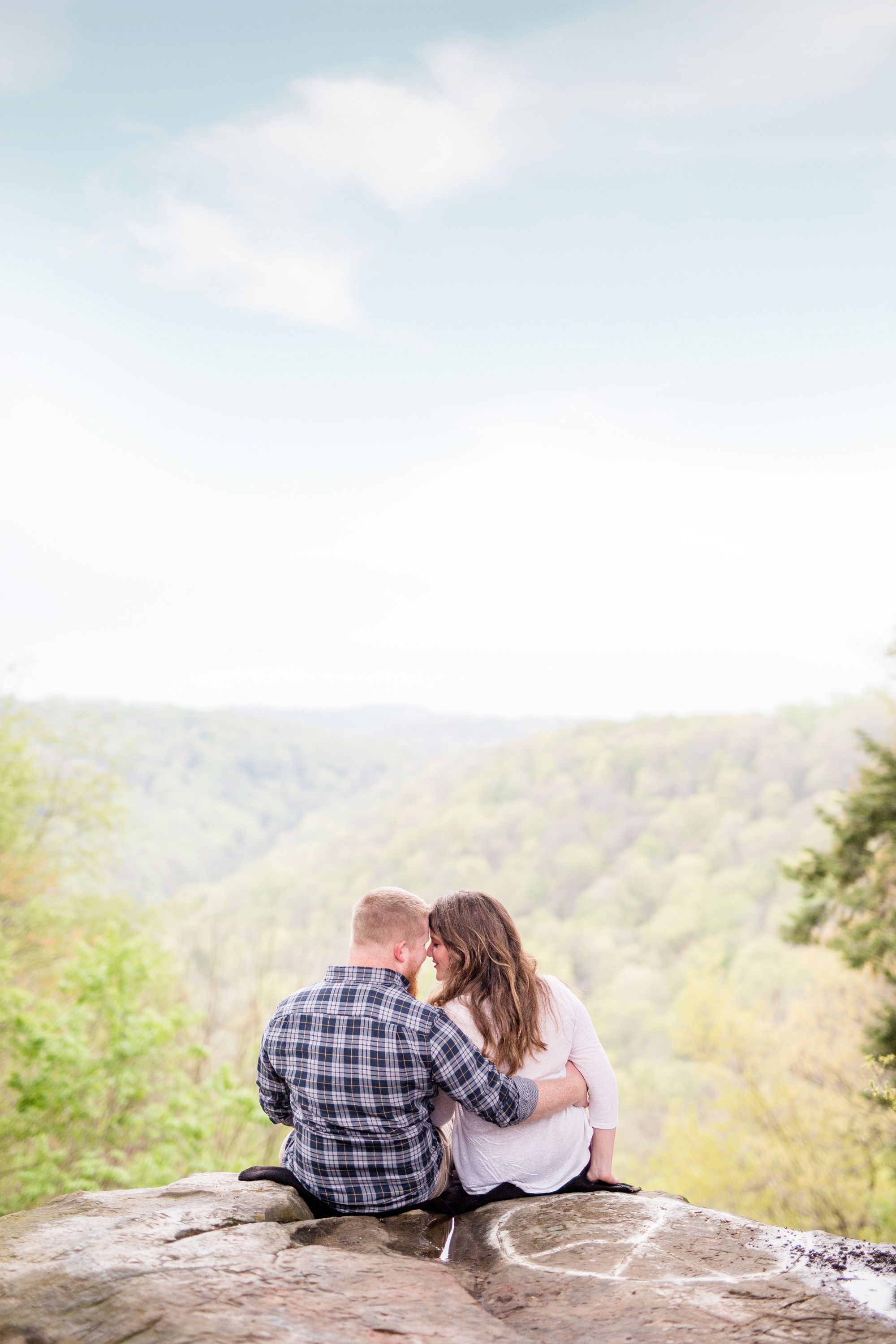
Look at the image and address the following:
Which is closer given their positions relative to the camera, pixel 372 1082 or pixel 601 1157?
pixel 372 1082

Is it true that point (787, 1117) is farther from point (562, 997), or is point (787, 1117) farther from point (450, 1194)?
point (562, 997)

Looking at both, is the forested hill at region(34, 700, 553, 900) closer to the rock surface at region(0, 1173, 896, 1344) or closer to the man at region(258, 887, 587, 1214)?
the man at region(258, 887, 587, 1214)

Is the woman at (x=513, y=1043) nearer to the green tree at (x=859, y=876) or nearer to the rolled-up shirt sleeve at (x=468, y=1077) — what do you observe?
the rolled-up shirt sleeve at (x=468, y=1077)

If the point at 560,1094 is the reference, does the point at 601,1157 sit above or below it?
below

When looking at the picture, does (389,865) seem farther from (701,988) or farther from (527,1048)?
(527,1048)

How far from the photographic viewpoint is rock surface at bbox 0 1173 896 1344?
2205mm

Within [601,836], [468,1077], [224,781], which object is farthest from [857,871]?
[224,781]

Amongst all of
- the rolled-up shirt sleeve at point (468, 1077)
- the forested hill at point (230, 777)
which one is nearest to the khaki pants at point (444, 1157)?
the rolled-up shirt sleeve at point (468, 1077)

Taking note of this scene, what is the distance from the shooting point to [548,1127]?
3.42 m

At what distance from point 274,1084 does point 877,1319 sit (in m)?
2.11

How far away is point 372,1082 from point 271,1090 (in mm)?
571

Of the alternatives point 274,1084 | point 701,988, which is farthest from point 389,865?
point 274,1084

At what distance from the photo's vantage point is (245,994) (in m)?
17.5

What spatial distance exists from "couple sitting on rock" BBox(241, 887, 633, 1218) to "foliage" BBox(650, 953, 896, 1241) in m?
12.9
